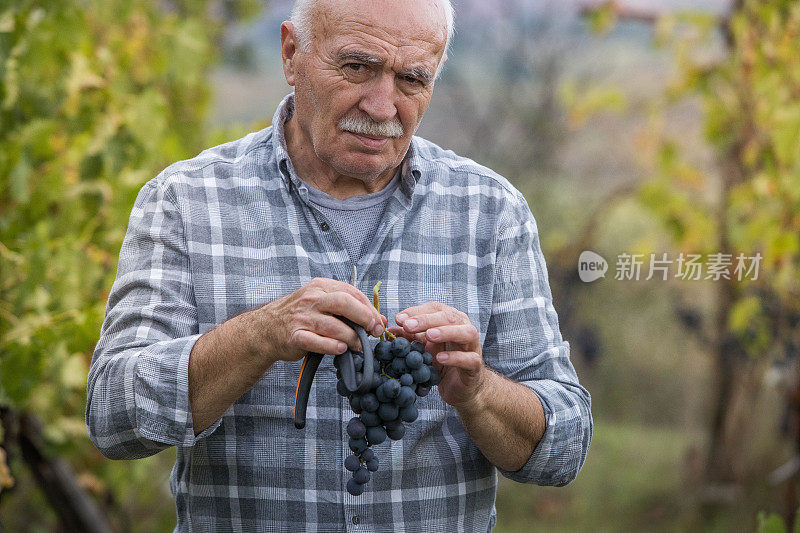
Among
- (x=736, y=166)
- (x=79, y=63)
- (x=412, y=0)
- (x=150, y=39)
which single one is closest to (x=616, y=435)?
(x=736, y=166)

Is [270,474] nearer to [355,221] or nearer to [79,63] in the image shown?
[355,221]

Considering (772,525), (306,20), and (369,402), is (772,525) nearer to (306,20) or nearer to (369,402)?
(369,402)

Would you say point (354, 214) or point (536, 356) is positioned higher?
point (354, 214)

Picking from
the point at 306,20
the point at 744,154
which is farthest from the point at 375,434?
the point at 744,154

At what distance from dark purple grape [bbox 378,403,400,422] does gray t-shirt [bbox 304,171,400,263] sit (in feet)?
1.35

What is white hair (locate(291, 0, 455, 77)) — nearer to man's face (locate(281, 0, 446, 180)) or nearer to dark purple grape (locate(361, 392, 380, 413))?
man's face (locate(281, 0, 446, 180))

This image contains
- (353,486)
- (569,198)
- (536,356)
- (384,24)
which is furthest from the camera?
(569,198)

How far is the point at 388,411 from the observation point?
139 cm

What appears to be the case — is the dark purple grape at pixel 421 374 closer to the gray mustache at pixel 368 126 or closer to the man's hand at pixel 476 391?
the man's hand at pixel 476 391

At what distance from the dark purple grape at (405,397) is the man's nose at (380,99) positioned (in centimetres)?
55

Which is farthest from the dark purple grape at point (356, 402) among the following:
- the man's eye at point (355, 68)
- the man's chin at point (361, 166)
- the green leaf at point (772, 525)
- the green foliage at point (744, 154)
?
the green foliage at point (744, 154)

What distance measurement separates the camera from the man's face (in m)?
1.60

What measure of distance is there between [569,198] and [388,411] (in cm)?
443

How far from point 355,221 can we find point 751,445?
404 centimetres
